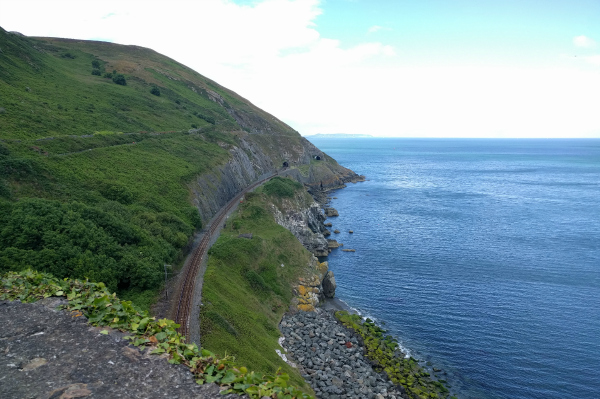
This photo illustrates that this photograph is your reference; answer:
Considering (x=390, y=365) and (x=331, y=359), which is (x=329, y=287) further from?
(x=331, y=359)

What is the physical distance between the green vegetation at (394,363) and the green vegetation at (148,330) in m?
30.0

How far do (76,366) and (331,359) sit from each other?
30.7m

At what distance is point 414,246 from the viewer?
75.1m

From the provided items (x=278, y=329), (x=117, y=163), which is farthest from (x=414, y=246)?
(x=117, y=163)

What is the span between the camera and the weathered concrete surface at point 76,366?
937 centimetres

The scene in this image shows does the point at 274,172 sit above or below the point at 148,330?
above

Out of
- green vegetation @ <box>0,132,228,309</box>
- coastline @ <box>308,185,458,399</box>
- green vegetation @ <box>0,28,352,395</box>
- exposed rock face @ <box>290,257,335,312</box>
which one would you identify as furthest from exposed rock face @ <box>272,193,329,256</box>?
coastline @ <box>308,185,458,399</box>

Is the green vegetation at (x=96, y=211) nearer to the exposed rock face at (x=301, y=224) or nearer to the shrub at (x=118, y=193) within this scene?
the shrub at (x=118, y=193)

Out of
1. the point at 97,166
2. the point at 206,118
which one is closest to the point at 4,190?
the point at 97,166

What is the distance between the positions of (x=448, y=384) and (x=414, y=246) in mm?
40585

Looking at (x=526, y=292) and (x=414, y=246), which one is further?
(x=414, y=246)

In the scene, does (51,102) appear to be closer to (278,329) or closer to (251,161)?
(251,161)

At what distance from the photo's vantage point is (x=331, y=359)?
36.6 meters

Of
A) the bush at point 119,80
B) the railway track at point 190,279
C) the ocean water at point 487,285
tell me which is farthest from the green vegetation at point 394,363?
the bush at point 119,80
